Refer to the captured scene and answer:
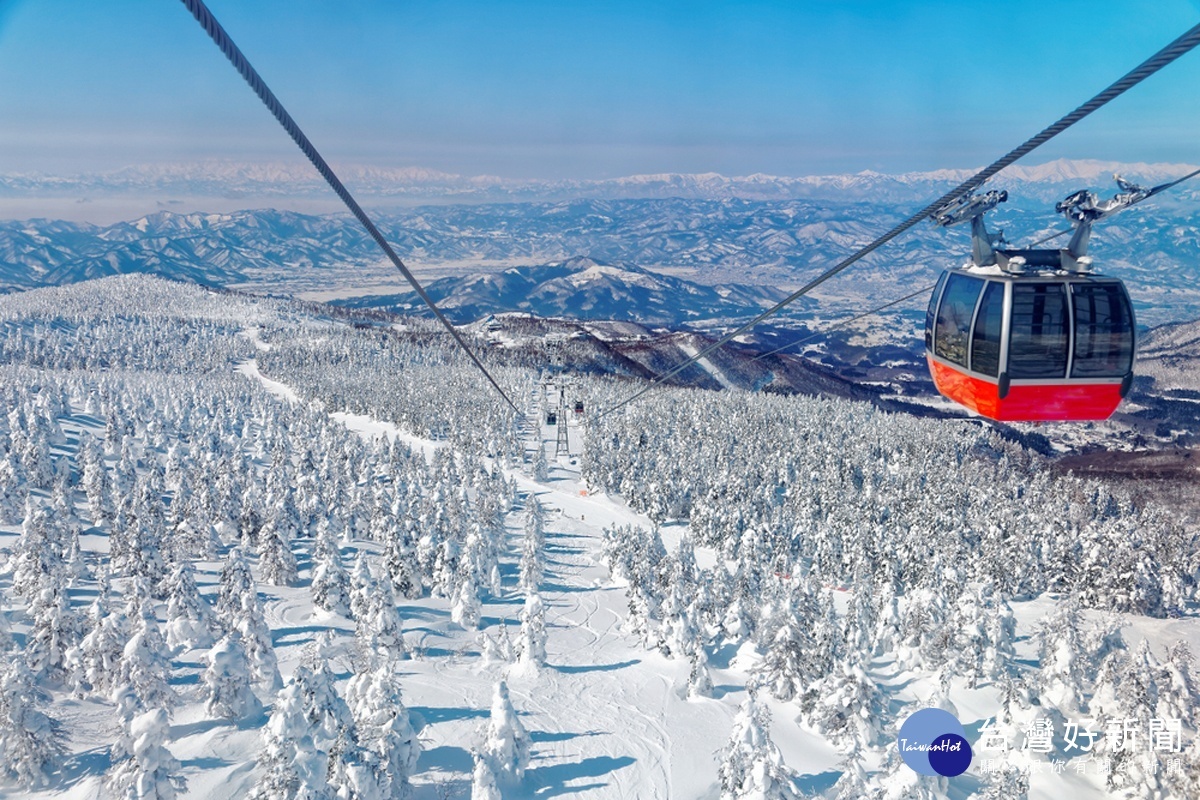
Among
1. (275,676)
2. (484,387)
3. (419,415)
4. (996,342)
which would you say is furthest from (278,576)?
(484,387)

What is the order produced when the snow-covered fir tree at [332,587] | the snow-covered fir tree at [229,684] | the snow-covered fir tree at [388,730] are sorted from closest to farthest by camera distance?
the snow-covered fir tree at [388,730]
the snow-covered fir tree at [229,684]
the snow-covered fir tree at [332,587]

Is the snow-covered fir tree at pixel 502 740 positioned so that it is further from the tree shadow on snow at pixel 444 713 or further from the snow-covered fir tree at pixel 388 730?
the tree shadow on snow at pixel 444 713

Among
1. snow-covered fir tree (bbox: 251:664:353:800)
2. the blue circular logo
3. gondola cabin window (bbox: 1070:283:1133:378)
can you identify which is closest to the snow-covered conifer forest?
snow-covered fir tree (bbox: 251:664:353:800)

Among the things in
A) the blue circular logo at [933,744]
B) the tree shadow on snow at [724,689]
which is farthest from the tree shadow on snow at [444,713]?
the blue circular logo at [933,744]

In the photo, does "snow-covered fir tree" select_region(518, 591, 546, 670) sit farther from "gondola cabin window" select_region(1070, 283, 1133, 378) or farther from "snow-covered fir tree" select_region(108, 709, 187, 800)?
"gondola cabin window" select_region(1070, 283, 1133, 378)

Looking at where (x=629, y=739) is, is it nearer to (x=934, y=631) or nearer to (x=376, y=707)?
(x=376, y=707)

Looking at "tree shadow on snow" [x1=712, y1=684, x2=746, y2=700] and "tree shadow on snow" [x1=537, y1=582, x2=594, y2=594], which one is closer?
"tree shadow on snow" [x1=712, y1=684, x2=746, y2=700]

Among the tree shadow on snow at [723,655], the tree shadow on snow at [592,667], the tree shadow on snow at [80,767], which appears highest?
the tree shadow on snow at [80,767]
